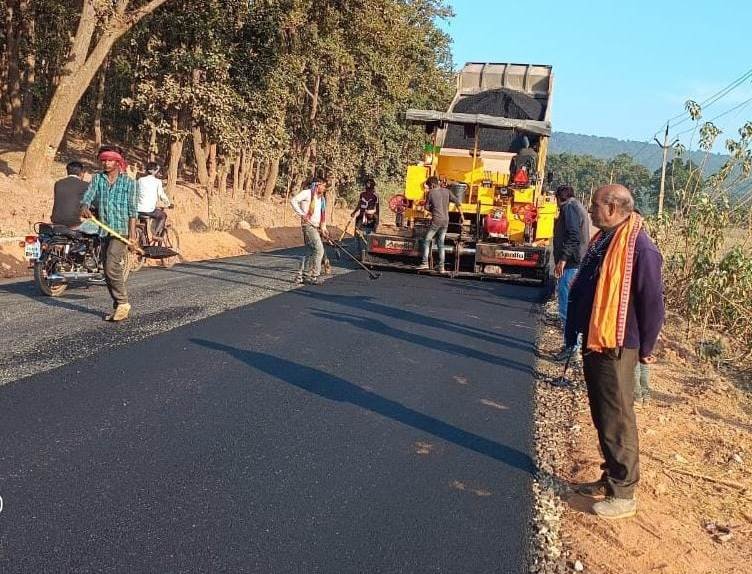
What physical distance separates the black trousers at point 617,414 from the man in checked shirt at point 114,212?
5.49 metres

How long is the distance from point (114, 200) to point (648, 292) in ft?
19.4

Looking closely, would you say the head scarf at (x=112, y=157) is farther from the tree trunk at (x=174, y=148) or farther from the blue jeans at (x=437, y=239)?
the tree trunk at (x=174, y=148)

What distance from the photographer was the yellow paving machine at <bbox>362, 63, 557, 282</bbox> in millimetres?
13852

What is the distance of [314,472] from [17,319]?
16.1 ft

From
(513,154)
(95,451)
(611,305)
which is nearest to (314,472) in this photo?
(95,451)

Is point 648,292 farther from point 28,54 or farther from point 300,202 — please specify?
point 28,54

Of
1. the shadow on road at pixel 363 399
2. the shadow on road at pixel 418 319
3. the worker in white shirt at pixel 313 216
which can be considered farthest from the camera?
the worker in white shirt at pixel 313 216

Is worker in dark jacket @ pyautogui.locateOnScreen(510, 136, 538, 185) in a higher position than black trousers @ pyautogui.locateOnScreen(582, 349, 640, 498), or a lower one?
higher

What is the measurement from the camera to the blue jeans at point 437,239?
13.7m

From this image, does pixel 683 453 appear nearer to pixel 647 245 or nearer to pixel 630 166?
pixel 647 245

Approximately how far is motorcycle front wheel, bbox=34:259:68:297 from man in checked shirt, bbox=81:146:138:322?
1.51m

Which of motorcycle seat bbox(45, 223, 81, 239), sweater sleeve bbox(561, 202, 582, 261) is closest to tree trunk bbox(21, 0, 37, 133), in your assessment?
motorcycle seat bbox(45, 223, 81, 239)

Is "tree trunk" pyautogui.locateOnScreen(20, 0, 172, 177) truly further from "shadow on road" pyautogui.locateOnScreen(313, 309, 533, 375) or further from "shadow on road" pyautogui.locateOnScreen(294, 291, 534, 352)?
"shadow on road" pyautogui.locateOnScreen(313, 309, 533, 375)

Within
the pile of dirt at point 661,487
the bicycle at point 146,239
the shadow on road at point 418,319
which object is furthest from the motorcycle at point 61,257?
the pile of dirt at point 661,487
